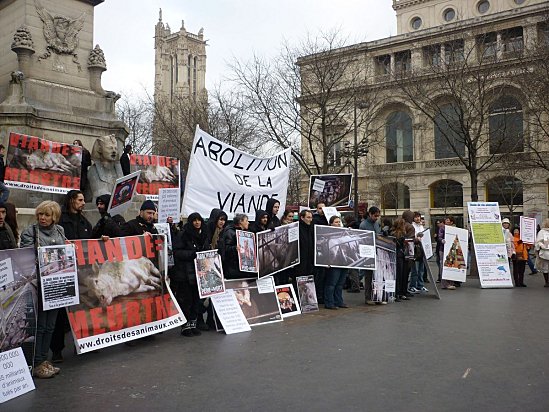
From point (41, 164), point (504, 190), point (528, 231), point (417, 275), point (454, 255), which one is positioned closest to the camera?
point (41, 164)

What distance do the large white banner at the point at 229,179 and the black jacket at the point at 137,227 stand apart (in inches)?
36.7

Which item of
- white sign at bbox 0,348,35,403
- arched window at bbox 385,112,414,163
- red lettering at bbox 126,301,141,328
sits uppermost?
arched window at bbox 385,112,414,163

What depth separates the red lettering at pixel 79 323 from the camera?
575 cm

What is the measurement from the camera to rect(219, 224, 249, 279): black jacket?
7879 millimetres

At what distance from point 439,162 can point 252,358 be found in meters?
47.6

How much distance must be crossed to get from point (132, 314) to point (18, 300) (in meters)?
1.63

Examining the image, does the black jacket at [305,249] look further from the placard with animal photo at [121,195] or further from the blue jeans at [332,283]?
the placard with animal photo at [121,195]

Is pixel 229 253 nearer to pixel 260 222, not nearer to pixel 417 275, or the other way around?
pixel 260 222

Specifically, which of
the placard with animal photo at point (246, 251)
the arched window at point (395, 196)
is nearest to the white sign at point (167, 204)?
the placard with animal photo at point (246, 251)

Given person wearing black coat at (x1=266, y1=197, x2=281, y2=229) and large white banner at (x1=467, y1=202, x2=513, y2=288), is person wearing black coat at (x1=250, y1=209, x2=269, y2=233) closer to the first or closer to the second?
person wearing black coat at (x1=266, y1=197, x2=281, y2=229)

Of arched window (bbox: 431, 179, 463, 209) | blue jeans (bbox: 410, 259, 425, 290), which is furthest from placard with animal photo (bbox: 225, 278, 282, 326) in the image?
arched window (bbox: 431, 179, 463, 209)

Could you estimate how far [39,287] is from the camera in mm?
5254

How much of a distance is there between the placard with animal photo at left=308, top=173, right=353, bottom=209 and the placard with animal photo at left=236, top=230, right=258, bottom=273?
4.82m

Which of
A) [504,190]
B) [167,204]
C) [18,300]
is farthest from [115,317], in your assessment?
[504,190]
